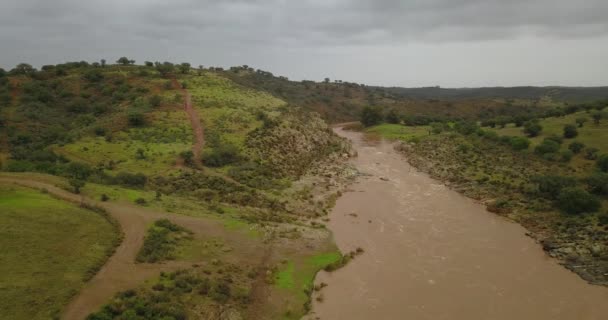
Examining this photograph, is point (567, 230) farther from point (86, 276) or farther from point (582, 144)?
point (86, 276)

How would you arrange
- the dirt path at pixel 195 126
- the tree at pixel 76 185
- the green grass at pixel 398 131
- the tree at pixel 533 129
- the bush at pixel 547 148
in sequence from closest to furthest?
1. the tree at pixel 76 185
2. the dirt path at pixel 195 126
3. the bush at pixel 547 148
4. the tree at pixel 533 129
5. the green grass at pixel 398 131

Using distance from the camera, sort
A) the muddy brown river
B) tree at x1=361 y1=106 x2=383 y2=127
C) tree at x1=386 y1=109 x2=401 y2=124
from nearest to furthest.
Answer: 1. the muddy brown river
2. tree at x1=361 y1=106 x2=383 y2=127
3. tree at x1=386 y1=109 x2=401 y2=124

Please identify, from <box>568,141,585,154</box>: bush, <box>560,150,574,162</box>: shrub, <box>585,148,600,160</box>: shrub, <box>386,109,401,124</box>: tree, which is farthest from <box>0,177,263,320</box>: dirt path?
<box>386,109,401,124</box>: tree

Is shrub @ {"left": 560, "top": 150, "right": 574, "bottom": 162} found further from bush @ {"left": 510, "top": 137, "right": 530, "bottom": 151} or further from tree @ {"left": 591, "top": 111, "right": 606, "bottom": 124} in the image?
tree @ {"left": 591, "top": 111, "right": 606, "bottom": 124}

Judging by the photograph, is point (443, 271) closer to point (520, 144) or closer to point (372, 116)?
point (520, 144)

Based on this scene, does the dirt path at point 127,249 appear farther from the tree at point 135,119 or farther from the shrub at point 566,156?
the shrub at point 566,156

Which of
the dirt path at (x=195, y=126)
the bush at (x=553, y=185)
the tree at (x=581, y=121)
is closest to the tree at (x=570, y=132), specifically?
the tree at (x=581, y=121)

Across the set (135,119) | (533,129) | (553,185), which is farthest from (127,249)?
(533,129)
